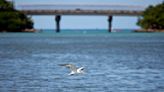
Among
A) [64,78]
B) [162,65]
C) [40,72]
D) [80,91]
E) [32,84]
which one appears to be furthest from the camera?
[162,65]

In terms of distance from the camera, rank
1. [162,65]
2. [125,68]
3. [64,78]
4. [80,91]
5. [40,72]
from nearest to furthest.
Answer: [80,91] < [64,78] < [40,72] < [125,68] < [162,65]

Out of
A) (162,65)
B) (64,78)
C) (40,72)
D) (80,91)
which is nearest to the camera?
(80,91)

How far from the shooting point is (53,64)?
202 feet

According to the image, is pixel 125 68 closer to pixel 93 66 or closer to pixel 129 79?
pixel 93 66

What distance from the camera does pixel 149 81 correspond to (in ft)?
148

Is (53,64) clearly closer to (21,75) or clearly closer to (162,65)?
(162,65)

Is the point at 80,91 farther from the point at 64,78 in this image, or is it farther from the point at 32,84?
the point at 64,78

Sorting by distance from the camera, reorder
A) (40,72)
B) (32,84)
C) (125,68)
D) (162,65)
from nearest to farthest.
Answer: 1. (32,84)
2. (40,72)
3. (125,68)
4. (162,65)

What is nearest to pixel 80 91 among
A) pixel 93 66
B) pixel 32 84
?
pixel 32 84

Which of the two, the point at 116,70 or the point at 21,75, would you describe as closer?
the point at 21,75

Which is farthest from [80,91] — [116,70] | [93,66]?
[93,66]

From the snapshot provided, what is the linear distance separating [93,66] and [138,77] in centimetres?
1132

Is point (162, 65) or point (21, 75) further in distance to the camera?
point (162, 65)

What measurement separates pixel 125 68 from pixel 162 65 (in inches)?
188
